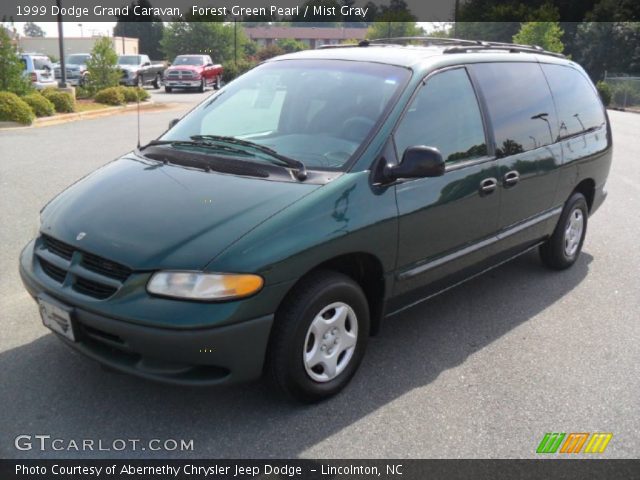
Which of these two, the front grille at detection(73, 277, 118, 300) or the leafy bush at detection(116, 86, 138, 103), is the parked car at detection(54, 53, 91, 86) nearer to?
the leafy bush at detection(116, 86, 138, 103)

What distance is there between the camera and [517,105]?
4.55 metres

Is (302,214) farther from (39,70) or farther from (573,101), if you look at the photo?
(39,70)

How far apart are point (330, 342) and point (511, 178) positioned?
74.9 inches

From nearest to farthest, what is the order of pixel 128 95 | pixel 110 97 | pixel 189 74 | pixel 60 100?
1. pixel 60 100
2. pixel 110 97
3. pixel 128 95
4. pixel 189 74

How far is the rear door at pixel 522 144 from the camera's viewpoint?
432 cm

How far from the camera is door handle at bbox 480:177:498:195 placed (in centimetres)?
408

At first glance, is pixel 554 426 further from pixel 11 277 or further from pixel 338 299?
pixel 11 277

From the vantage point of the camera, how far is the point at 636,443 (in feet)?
10.2

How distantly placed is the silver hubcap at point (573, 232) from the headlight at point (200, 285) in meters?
3.60

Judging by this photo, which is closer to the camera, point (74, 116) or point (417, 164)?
point (417, 164)

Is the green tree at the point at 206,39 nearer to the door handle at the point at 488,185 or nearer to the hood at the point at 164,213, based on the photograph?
the door handle at the point at 488,185

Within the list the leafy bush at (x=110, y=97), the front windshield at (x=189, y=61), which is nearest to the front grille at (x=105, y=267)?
the leafy bush at (x=110, y=97)

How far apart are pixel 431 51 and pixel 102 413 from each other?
2.97 metres

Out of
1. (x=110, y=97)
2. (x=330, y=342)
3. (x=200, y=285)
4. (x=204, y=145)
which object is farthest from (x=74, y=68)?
(x=200, y=285)
